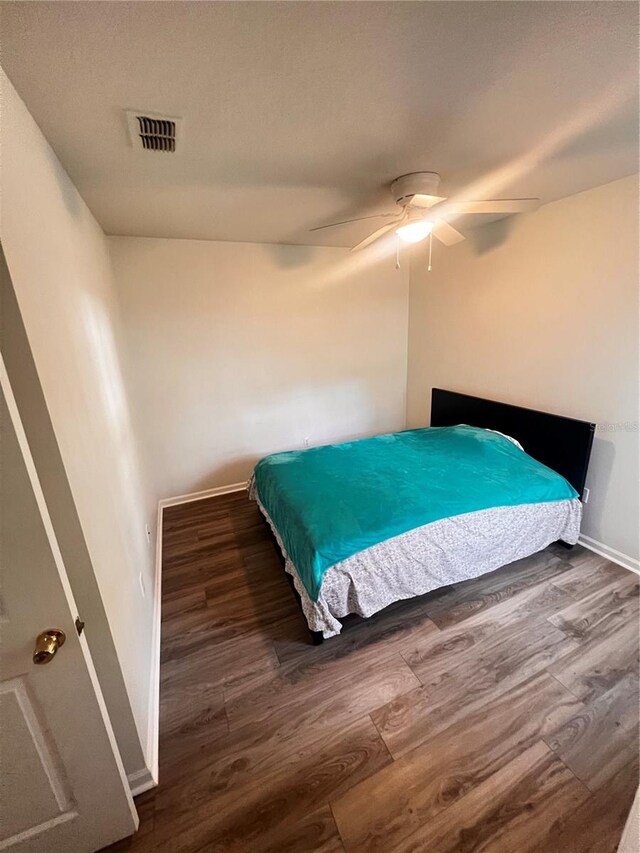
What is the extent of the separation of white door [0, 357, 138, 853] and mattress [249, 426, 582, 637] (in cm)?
96

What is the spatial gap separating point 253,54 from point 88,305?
4.05ft

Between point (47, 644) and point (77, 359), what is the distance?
929 millimetres

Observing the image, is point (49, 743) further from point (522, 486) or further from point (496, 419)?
point (496, 419)

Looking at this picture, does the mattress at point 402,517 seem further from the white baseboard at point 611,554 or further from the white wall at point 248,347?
the white wall at point 248,347

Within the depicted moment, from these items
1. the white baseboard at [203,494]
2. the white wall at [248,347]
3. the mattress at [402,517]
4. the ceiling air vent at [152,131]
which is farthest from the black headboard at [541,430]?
the ceiling air vent at [152,131]

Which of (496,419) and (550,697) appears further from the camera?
(496,419)

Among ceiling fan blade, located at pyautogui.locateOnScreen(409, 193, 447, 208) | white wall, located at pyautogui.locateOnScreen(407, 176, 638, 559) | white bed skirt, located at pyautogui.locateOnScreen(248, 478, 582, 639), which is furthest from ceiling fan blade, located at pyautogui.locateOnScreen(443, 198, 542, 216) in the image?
white bed skirt, located at pyautogui.locateOnScreen(248, 478, 582, 639)

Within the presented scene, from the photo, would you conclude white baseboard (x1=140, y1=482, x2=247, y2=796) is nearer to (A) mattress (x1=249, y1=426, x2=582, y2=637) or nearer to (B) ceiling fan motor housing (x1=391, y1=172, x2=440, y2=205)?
(A) mattress (x1=249, y1=426, x2=582, y2=637)

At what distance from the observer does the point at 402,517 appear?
74.9 inches

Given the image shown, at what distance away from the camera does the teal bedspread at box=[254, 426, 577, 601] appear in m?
1.81

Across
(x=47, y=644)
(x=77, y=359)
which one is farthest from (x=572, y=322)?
(x=47, y=644)

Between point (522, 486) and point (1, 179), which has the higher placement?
point (1, 179)

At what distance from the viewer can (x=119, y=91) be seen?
112 centimetres

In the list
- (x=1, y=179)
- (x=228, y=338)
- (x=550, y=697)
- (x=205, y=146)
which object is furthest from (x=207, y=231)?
(x=550, y=697)
